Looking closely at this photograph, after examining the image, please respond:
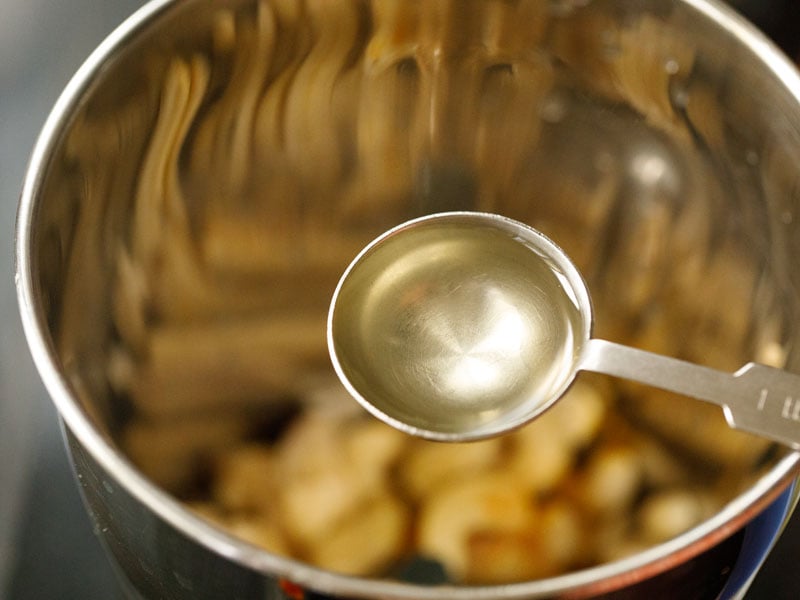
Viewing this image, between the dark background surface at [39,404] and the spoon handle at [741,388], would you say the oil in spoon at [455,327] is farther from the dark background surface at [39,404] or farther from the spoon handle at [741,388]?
the dark background surface at [39,404]

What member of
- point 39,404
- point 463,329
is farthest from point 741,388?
point 39,404

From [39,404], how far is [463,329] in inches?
8.6

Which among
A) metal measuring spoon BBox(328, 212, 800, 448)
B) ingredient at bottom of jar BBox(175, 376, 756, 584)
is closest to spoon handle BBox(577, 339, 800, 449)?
metal measuring spoon BBox(328, 212, 800, 448)

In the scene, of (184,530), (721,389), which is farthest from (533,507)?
(184,530)

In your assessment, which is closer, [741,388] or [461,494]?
[741,388]

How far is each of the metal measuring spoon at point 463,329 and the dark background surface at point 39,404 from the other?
143 mm

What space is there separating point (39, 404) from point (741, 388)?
1.11 feet

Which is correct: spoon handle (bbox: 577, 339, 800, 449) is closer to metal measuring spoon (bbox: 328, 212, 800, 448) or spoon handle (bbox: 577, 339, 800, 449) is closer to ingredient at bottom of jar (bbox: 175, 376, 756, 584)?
metal measuring spoon (bbox: 328, 212, 800, 448)

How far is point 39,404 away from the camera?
0.52 meters

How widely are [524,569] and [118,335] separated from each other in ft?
0.76

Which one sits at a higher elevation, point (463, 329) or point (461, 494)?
point (463, 329)

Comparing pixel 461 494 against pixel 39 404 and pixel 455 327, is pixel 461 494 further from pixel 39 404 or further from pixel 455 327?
pixel 39 404

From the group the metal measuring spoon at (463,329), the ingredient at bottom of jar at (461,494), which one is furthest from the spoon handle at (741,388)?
the ingredient at bottom of jar at (461,494)

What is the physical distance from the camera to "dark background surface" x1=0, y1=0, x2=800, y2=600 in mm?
482
